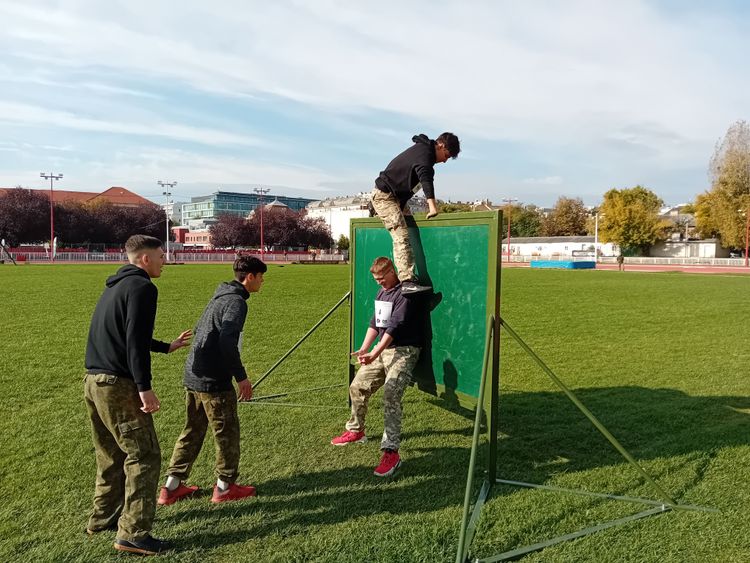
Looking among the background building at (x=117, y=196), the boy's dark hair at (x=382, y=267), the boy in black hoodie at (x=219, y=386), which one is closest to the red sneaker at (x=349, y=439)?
the boy in black hoodie at (x=219, y=386)

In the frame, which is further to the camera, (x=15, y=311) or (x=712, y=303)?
(x=712, y=303)

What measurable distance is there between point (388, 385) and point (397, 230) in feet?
4.67

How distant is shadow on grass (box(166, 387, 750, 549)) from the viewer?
4.20 meters

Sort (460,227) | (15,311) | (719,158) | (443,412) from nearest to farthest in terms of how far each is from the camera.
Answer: (460,227) → (443,412) → (15,311) → (719,158)

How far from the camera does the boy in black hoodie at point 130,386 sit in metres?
3.51

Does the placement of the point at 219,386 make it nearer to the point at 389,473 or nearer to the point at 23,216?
the point at 389,473

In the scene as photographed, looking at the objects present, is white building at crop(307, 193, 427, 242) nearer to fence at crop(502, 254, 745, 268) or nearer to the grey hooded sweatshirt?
fence at crop(502, 254, 745, 268)

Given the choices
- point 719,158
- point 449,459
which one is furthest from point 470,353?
point 719,158

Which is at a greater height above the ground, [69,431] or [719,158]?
[719,158]

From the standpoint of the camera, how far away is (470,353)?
196 inches

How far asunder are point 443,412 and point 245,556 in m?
3.59

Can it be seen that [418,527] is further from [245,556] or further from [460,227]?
[460,227]

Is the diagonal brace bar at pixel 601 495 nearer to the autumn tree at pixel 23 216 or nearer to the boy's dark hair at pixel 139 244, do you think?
the boy's dark hair at pixel 139 244

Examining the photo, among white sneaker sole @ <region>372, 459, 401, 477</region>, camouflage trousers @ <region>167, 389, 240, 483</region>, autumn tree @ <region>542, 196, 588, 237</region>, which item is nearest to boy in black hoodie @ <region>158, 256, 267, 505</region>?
camouflage trousers @ <region>167, 389, 240, 483</region>
